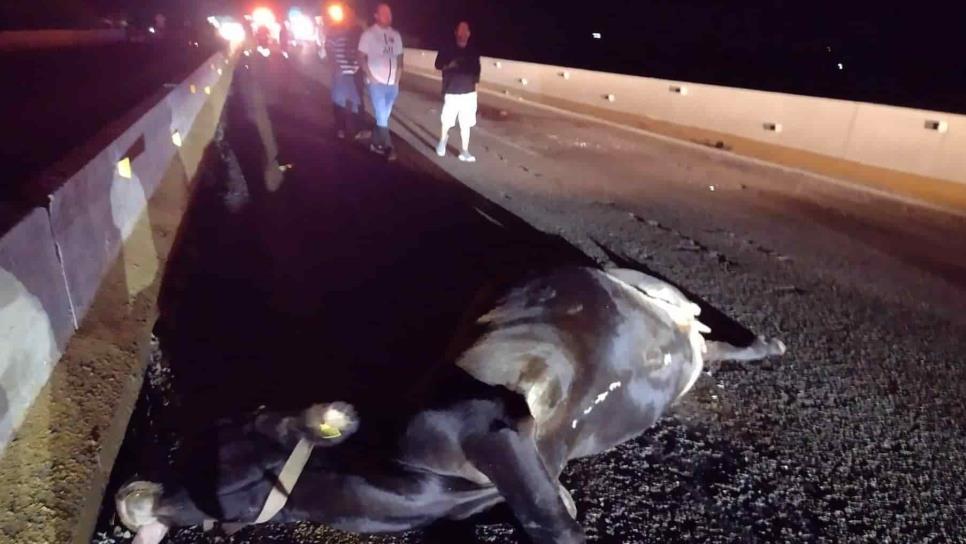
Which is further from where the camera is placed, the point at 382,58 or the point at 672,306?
the point at 382,58

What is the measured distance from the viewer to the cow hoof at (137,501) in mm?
2607

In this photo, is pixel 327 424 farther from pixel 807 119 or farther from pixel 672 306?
pixel 807 119

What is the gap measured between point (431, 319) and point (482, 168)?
5.50m

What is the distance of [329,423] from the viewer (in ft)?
8.84

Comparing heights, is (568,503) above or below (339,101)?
below

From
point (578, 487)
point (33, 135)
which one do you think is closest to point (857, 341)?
point (578, 487)

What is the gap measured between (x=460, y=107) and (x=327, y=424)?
8065 mm

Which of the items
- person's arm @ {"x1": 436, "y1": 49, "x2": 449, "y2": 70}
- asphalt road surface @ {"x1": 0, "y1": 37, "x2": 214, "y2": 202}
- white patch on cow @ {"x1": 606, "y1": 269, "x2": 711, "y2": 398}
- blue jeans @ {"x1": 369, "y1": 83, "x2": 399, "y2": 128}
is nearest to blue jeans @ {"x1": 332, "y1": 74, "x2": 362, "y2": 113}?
blue jeans @ {"x1": 369, "y1": 83, "x2": 399, "y2": 128}

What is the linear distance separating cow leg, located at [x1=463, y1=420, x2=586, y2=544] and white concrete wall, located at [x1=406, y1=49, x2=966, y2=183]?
30.2ft

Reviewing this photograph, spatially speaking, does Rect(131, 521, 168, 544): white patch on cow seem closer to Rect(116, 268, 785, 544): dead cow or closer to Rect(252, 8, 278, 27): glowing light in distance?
Rect(116, 268, 785, 544): dead cow

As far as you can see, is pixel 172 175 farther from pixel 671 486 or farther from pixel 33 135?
pixel 671 486

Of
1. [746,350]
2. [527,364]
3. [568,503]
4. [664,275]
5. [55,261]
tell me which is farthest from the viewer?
[664,275]

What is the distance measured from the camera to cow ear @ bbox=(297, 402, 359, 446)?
2.68 m

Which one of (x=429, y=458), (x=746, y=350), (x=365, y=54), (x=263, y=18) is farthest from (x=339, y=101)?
(x=263, y=18)
